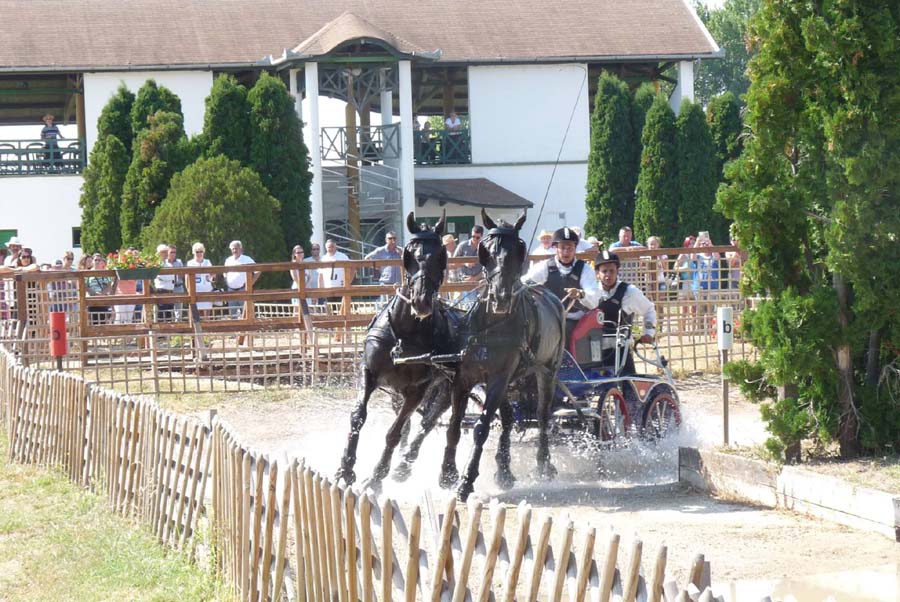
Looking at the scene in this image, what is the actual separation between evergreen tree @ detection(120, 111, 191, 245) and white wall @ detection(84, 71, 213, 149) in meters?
4.49

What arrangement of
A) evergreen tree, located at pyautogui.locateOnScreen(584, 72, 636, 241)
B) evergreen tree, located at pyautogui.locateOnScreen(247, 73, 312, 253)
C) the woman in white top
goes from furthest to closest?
evergreen tree, located at pyautogui.locateOnScreen(584, 72, 636, 241) < evergreen tree, located at pyautogui.locateOnScreen(247, 73, 312, 253) < the woman in white top

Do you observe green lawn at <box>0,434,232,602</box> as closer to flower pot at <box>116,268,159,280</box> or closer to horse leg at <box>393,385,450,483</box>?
horse leg at <box>393,385,450,483</box>

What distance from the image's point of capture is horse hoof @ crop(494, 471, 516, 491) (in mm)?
10633

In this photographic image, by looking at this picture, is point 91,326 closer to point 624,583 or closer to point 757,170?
point 757,170

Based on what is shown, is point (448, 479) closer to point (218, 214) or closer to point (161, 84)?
point (218, 214)

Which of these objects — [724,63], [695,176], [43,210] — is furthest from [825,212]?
[724,63]

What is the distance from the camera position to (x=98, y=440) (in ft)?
35.2

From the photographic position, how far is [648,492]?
1062 centimetres

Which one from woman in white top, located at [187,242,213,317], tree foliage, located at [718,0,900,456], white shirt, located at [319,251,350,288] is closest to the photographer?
tree foliage, located at [718,0,900,456]

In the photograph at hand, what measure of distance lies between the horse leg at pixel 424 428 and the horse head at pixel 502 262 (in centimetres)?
99

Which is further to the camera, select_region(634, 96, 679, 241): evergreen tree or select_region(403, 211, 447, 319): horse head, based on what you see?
select_region(634, 96, 679, 241): evergreen tree

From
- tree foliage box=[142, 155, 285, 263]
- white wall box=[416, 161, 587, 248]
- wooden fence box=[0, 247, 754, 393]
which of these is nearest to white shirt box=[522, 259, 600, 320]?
wooden fence box=[0, 247, 754, 393]

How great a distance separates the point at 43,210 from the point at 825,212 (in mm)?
29670

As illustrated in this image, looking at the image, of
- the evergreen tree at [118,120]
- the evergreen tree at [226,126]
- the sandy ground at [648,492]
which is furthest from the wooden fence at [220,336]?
the evergreen tree at [118,120]
